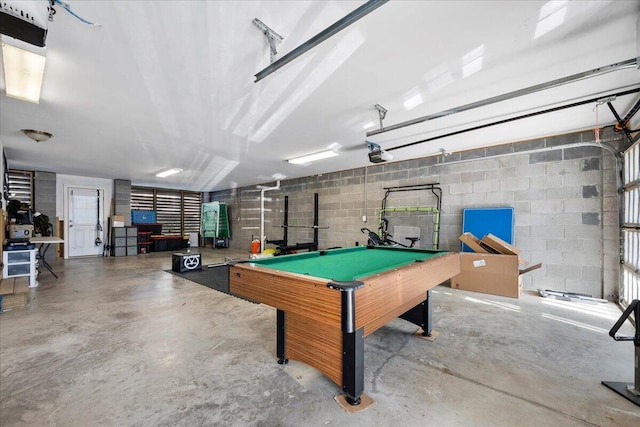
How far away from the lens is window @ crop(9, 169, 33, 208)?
6785 mm

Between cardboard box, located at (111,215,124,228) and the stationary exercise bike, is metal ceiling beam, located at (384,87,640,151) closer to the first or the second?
the stationary exercise bike

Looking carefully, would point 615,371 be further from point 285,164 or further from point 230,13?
point 285,164

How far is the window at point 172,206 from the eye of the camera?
9.85 m

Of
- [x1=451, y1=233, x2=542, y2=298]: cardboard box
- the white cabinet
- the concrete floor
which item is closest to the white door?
the white cabinet

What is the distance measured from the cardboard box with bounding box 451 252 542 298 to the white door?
1036cm

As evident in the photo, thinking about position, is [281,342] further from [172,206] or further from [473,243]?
[172,206]

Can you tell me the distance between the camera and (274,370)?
1935 millimetres

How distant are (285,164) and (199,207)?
7116 millimetres

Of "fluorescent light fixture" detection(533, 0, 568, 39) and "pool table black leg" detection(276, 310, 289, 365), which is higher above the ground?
"fluorescent light fixture" detection(533, 0, 568, 39)

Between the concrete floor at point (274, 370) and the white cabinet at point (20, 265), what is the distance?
159 centimetres

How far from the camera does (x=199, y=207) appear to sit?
1132cm

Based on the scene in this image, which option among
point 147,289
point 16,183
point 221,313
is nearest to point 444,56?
point 221,313

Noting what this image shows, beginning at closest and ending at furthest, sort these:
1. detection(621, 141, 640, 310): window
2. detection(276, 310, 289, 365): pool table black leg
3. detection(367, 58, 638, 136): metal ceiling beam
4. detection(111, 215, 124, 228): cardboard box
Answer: detection(367, 58, 638, 136): metal ceiling beam
detection(276, 310, 289, 365): pool table black leg
detection(621, 141, 640, 310): window
detection(111, 215, 124, 228): cardboard box

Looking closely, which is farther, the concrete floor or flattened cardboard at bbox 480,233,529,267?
flattened cardboard at bbox 480,233,529,267
